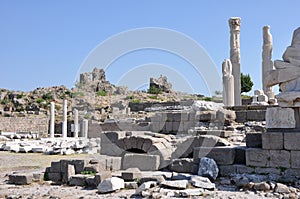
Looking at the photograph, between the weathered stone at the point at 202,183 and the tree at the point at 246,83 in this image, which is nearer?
the weathered stone at the point at 202,183

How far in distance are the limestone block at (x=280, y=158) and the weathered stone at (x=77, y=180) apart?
3.99m

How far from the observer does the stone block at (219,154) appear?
8.07 m

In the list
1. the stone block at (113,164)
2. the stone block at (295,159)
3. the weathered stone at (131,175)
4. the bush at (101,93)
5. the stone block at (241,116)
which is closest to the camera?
the stone block at (295,159)

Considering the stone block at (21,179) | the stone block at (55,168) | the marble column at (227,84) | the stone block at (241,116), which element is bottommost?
the stone block at (21,179)

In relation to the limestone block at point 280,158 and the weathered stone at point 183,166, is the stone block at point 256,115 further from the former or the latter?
the limestone block at point 280,158

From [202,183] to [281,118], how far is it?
94.1 inches

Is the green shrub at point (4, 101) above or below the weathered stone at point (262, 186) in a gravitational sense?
above

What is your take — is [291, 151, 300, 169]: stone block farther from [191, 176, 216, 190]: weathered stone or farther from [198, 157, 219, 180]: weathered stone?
[191, 176, 216, 190]: weathered stone

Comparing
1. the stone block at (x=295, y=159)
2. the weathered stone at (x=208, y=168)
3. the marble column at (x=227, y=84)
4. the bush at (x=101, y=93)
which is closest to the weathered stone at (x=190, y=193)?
the weathered stone at (x=208, y=168)

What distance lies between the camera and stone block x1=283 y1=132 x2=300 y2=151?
737 centimetres

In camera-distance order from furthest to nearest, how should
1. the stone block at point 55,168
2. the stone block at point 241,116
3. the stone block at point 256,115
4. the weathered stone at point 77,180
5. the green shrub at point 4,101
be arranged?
1. the green shrub at point 4,101
2. the stone block at point 241,116
3. the stone block at point 256,115
4. the stone block at point 55,168
5. the weathered stone at point 77,180

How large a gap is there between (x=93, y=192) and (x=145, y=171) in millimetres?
2151

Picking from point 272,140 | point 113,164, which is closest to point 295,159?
point 272,140

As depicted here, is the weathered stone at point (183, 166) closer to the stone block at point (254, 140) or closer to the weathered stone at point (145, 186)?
the stone block at point (254, 140)
